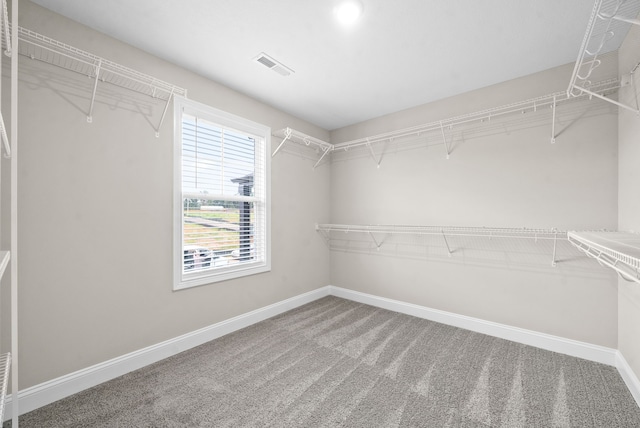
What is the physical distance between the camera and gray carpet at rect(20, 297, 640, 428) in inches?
61.5

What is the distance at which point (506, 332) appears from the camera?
2.50m

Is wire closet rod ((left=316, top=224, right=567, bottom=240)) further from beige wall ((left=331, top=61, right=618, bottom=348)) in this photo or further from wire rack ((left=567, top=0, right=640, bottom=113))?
wire rack ((left=567, top=0, right=640, bottom=113))

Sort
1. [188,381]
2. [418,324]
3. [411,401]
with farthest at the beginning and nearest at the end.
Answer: [418,324]
[188,381]
[411,401]

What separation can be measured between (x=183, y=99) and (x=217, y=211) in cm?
102

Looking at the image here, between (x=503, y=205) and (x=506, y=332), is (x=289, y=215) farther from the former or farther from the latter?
(x=506, y=332)

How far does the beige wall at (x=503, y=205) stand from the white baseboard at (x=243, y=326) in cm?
7

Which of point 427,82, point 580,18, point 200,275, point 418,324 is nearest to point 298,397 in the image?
point 200,275

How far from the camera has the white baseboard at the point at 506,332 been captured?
212 cm

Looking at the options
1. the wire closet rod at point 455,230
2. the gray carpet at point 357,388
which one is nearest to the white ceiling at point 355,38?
the wire closet rod at point 455,230

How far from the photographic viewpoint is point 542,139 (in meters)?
2.36

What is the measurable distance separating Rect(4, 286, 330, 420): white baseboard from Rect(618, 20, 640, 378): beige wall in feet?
9.64

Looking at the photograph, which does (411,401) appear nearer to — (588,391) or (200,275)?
(588,391)

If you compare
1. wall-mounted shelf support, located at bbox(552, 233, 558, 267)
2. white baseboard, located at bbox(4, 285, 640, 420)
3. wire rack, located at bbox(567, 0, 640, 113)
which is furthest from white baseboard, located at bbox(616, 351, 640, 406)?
wire rack, located at bbox(567, 0, 640, 113)

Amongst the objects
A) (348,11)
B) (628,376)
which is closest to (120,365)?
(348,11)
